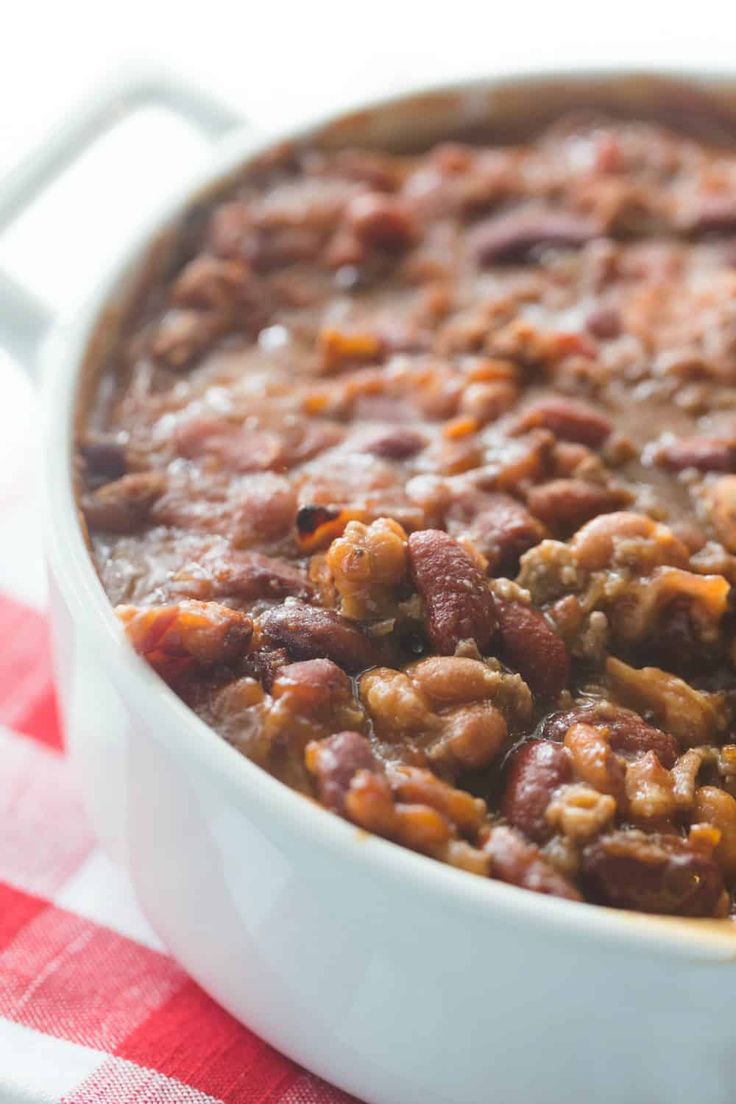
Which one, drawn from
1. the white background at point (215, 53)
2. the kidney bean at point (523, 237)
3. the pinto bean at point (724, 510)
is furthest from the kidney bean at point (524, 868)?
the white background at point (215, 53)

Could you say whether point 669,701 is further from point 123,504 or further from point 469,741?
point 123,504

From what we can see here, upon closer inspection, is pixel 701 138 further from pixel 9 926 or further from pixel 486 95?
pixel 9 926

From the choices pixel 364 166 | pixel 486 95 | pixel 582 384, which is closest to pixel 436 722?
pixel 582 384

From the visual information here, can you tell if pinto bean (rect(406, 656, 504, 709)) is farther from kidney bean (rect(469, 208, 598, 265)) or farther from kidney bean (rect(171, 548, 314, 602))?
kidney bean (rect(469, 208, 598, 265))

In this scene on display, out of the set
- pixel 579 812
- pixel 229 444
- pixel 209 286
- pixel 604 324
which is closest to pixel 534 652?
pixel 579 812

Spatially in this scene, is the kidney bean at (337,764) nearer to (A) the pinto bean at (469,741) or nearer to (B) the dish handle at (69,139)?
(A) the pinto bean at (469,741)

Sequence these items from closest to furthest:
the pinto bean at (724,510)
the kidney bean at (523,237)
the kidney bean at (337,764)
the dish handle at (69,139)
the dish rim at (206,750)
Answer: the dish rim at (206,750) < the kidney bean at (337,764) < the pinto bean at (724,510) < the dish handle at (69,139) < the kidney bean at (523,237)
